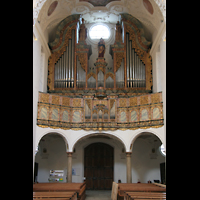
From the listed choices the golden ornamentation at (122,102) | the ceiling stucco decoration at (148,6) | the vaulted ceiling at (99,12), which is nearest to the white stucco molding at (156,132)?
the golden ornamentation at (122,102)

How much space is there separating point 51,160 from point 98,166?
141 inches

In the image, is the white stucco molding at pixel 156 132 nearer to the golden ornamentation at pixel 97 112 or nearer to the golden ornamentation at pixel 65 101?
the golden ornamentation at pixel 97 112

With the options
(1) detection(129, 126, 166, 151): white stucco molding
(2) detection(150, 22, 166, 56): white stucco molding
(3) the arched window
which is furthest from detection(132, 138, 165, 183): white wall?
(3) the arched window

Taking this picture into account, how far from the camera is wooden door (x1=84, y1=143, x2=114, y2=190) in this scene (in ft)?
65.6

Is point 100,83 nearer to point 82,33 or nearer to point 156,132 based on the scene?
point 82,33

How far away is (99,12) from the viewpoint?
19.8 meters

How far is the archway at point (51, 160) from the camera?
19672 millimetres

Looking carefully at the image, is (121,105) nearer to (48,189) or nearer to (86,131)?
(86,131)

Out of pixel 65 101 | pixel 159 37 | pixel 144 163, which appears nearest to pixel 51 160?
pixel 65 101

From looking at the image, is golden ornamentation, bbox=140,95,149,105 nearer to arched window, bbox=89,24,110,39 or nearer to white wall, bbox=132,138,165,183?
white wall, bbox=132,138,165,183

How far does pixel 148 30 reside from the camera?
1891 cm

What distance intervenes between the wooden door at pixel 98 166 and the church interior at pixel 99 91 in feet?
0.24
